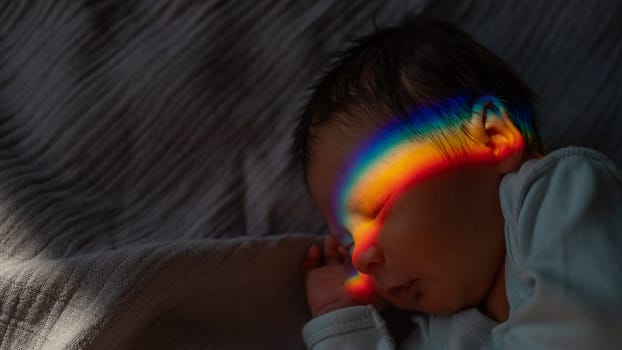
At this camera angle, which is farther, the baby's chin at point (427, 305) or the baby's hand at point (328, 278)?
the baby's hand at point (328, 278)

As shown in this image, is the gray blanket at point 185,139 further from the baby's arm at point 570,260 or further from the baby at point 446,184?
the baby's arm at point 570,260

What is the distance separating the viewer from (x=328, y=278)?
98 centimetres

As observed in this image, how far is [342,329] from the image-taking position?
93cm

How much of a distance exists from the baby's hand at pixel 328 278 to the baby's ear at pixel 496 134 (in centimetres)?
26

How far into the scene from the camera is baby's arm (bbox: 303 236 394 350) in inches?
36.4

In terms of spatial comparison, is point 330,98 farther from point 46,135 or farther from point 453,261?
point 46,135

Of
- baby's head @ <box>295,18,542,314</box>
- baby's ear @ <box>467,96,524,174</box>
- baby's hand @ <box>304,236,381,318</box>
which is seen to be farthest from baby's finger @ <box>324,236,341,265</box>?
baby's ear @ <box>467,96,524,174</box>

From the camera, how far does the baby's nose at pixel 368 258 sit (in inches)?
32.8

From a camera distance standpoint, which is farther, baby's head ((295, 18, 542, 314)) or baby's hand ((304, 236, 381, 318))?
baby's hand ((304, 236, 381, 318))

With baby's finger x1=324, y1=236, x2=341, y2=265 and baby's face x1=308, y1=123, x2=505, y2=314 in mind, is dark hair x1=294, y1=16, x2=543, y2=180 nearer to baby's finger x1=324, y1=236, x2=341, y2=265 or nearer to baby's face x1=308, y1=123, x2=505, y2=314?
baby's face x1=308, y1=123, x2=505, y2=314

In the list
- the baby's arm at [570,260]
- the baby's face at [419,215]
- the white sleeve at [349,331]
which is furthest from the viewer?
the white sleeve at [349,331]

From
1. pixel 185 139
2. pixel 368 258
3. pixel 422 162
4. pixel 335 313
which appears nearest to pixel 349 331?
pixel 335 313

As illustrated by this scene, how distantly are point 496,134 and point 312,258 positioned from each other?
31 cm

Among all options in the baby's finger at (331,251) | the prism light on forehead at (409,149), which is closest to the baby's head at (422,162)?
the prism light on forehead at (409,149)
